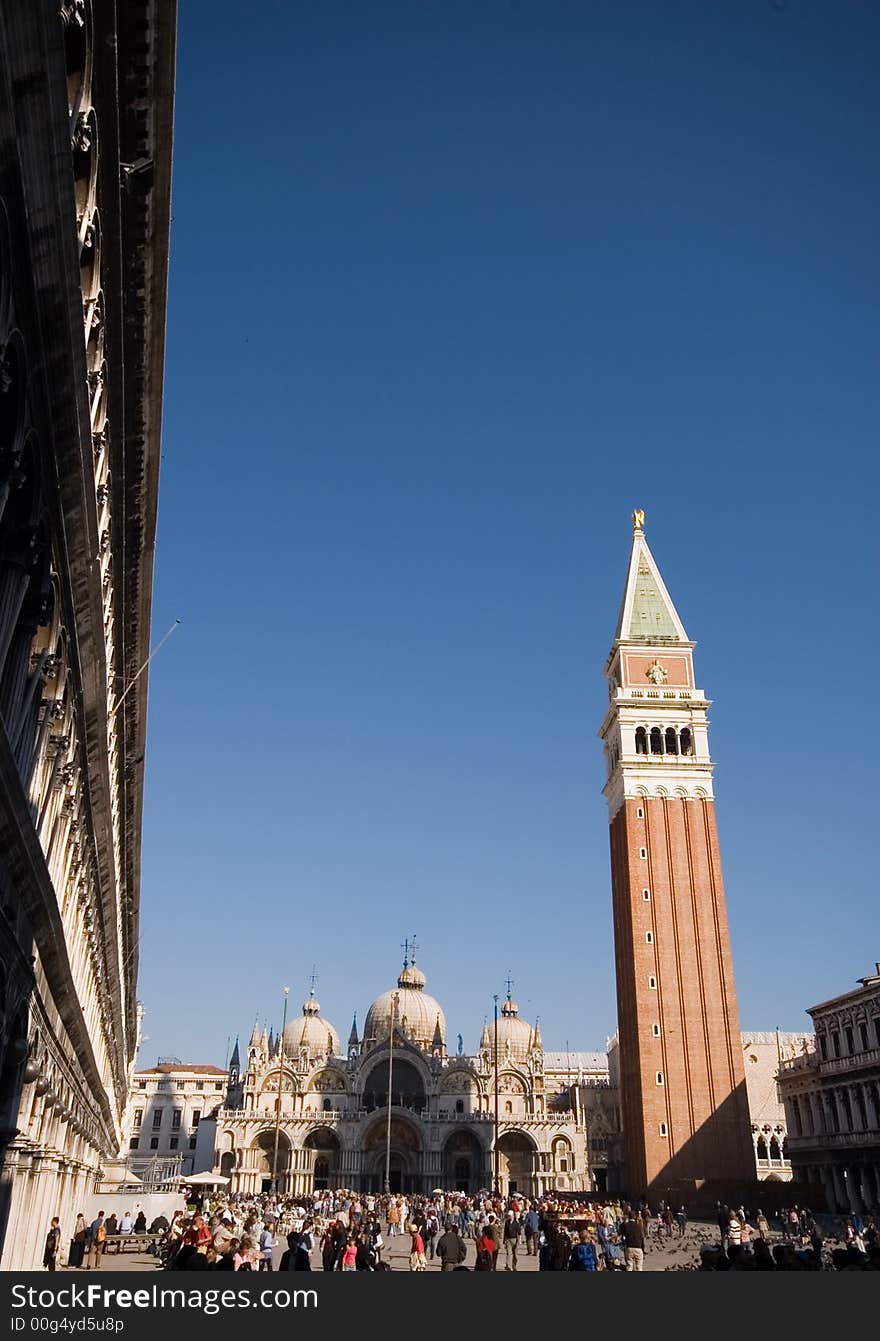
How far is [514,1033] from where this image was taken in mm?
87625

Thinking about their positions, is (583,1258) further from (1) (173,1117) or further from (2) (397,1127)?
(1) (173,1117)

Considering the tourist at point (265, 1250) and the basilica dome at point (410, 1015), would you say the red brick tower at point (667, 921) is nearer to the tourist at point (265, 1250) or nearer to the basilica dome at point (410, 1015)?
the basilica dome at point (410, 1015)

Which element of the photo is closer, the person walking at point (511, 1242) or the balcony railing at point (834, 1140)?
the person walking at point (511, 1242)

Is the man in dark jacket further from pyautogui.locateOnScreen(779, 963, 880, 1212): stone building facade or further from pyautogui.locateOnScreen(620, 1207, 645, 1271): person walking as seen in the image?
pyautogui.locateOnScreen(779, 963, 880, 1212): stone building facade

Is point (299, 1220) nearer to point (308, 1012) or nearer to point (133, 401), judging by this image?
point (133, 401)

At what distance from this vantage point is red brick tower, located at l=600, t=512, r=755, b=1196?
5531 centimetres

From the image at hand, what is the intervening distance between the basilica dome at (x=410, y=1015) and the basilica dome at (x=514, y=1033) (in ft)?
15.4

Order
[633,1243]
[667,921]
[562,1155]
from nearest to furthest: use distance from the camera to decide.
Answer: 1. [633,1243]
2. [667,921]
3. [562,1155]

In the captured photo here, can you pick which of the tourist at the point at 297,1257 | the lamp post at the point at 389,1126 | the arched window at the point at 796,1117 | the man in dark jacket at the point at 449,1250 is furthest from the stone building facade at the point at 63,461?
the lamp post at the point at 389,1126

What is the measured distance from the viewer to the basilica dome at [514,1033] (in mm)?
85812

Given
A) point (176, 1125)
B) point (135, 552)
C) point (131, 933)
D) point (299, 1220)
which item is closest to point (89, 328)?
point (135, 552)

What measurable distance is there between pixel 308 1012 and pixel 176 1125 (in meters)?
15.7

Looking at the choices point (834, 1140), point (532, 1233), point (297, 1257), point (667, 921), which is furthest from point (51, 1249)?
point (667, 921)

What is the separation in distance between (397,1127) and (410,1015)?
10.9 m
